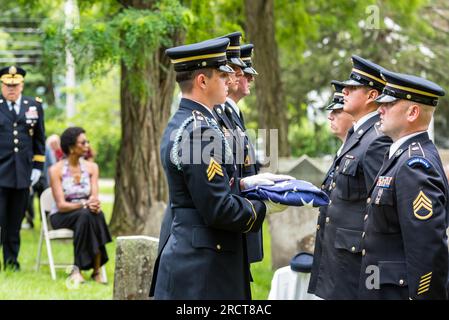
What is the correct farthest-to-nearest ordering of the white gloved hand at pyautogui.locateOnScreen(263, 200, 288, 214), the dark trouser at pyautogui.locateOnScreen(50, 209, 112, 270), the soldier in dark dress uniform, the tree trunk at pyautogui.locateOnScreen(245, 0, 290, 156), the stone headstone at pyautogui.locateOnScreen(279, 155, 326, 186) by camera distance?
1. the tree trunk at pyautogui.locateOnScreen(245, 0, 290, 156)
2. the stone headstone at pyautogui.locateOnScreen(279, 155, 326, 186)
3. the dark trouser at pyautogui.locateOnScreen(50, 209, 112, 270)
4. the soldier in dark dress uniform
5. the white gloved hand at pyautogui.locateOnScreen(263, 200, 288, 214)

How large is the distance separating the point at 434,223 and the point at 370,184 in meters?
0.94

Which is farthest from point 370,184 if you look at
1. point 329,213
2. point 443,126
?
point 443,126

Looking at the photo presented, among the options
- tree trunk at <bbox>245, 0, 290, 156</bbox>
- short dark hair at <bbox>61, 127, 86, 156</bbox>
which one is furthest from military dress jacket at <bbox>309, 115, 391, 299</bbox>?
tree trunk at <bbox>245, 0, 290, 156</bbox>

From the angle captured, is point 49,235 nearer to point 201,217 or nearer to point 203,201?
point 201,217

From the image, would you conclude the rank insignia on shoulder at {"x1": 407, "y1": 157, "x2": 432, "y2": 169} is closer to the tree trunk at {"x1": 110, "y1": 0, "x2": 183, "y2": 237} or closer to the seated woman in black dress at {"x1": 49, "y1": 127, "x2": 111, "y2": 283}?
the seated woman in black dress at {"x1": 49, "y1": 127, "x2": 111, "y2": 283}

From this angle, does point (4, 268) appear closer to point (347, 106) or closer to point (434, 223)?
point (347, 106)

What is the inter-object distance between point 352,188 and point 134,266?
238cm

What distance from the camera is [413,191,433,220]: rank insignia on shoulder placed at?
497 centimetres

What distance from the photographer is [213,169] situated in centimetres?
484

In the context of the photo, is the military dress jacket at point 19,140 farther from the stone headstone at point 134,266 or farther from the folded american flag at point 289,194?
the folded american flag at point 289,194

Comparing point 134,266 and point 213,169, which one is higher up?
point 213,169

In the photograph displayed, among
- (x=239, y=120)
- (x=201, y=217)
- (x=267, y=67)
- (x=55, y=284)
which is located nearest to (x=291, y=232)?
(x=55, y=284)

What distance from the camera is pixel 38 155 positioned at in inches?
447

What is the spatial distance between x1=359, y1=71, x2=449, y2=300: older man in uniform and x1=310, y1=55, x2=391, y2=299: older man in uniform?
0.52m
